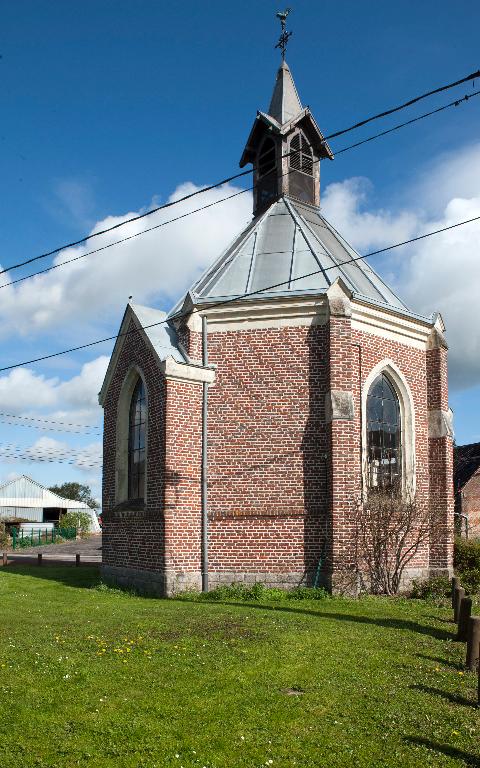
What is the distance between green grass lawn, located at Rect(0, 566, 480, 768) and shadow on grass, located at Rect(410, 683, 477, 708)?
0.04ft

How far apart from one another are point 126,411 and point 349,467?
6.03m

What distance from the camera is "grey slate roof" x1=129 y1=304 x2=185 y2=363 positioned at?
1467 cm

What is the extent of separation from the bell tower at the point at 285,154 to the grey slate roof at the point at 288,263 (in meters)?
1.02

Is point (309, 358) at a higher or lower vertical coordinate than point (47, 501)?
higher

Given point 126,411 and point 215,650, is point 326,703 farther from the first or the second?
point 126,411

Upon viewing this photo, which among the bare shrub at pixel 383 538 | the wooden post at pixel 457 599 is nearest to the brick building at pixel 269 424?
the bare shrub at pixel 383 538

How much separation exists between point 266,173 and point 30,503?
5235 cm

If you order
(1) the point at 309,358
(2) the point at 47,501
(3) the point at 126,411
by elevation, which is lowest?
(2) the point at 47,501

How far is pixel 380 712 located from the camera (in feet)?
20.1

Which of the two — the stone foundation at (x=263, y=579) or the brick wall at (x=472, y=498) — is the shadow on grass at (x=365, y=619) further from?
the brick wall at (x=472, y=498)

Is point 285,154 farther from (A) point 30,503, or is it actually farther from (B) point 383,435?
(A) point 30,503

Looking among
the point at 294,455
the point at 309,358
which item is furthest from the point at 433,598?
the point at 309,358

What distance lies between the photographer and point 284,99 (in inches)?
840

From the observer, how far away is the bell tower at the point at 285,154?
64.4 ft
